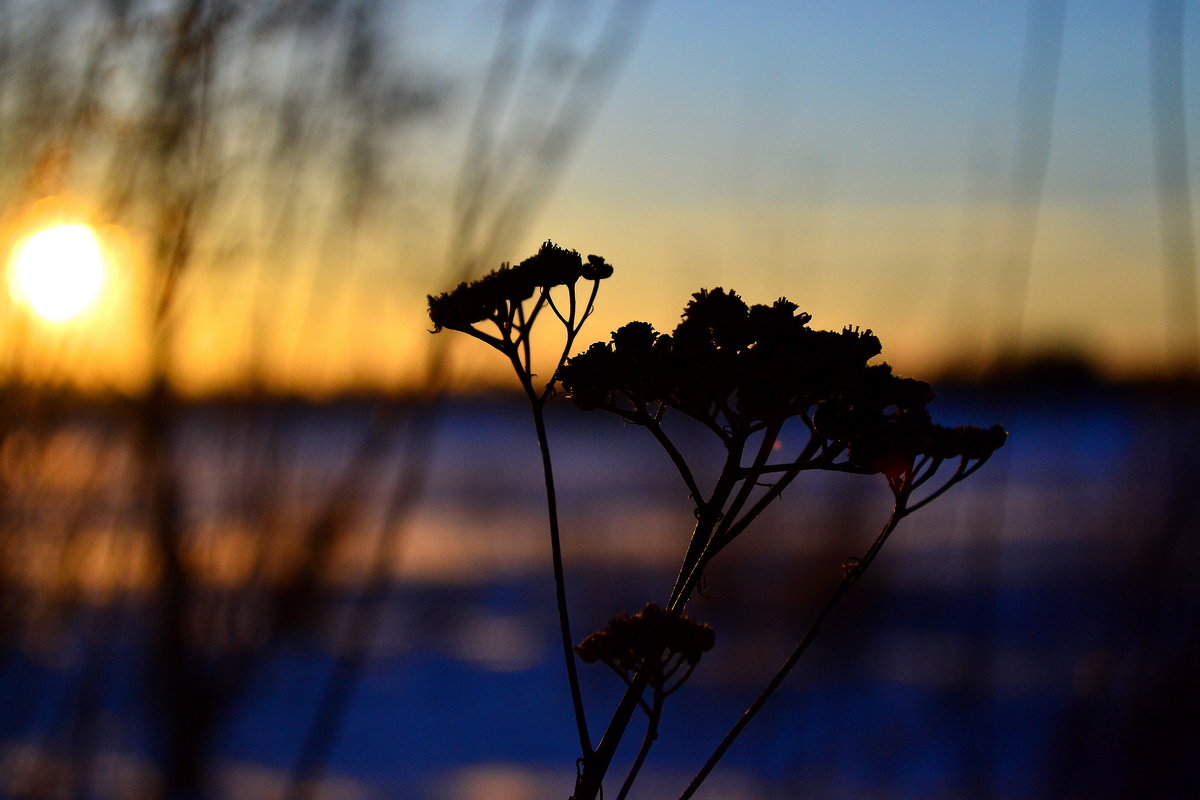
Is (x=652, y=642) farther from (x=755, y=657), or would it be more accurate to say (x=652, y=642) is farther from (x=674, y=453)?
(x=755, y=657)

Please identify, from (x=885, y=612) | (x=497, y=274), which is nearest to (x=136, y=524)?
(x=497, y=274)

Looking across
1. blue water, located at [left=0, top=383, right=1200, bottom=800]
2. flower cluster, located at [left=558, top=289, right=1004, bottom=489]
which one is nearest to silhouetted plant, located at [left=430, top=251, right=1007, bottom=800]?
flower cluster, located at [left=558, top=289, right=1004, bottom=489]

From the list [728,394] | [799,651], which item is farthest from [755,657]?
[799,651]

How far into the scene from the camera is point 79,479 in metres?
2.93

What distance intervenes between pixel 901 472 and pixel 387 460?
1.83 m

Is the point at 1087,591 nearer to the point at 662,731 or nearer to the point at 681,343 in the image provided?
the point at 662,731

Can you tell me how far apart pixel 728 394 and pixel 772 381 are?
8 centimetres

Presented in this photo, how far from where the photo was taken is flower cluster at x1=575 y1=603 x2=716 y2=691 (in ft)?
4.05

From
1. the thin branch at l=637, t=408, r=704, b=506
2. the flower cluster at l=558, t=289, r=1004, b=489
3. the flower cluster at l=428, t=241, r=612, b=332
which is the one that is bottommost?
the thin branch at l=637, t=408, r=704, b=506

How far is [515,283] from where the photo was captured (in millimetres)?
1549

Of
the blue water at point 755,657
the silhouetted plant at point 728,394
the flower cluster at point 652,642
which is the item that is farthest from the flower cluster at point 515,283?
the blue water at point 755,657

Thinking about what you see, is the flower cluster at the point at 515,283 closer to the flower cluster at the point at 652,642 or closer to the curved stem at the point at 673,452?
the curved stem at the point at 673,452

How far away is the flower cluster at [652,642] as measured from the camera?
1234 mm

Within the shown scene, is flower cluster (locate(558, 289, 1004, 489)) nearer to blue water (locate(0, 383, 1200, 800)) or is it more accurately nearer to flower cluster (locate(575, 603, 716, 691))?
flower cluster (locate(575, 603, 716, 691))
